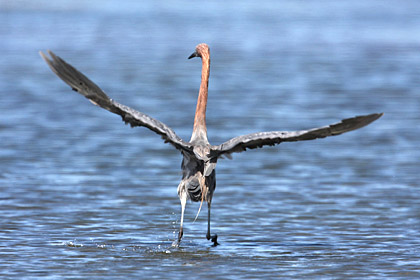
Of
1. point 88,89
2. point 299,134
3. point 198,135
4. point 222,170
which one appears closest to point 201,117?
point 198,135

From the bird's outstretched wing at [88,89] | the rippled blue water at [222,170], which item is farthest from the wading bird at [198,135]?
the rippled blue water at [222,170]

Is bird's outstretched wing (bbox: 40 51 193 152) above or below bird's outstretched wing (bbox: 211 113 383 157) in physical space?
above

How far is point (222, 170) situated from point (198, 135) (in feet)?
15.0

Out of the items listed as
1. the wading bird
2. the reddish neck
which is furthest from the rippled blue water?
the reddish neck

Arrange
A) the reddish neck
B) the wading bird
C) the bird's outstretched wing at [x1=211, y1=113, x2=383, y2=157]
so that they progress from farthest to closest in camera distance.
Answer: the reddish neck
the wading bird
the bird's outstretched wing at [x1=211, y1=113, x2=383, y2=157]

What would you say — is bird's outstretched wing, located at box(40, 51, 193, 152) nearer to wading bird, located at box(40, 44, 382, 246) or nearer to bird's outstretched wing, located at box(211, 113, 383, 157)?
wading bird, located at box(40, 44, 382, 246)

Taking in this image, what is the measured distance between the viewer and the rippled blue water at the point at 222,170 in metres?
10.8

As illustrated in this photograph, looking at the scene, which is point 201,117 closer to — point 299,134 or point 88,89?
point 88,89

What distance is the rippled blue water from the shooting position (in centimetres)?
1081

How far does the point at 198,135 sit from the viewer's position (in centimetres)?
1192

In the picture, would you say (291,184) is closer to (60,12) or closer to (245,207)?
(245,207)

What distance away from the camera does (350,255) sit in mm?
10953

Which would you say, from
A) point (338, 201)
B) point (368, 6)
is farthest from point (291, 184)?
point (368, 6)

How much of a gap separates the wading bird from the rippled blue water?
779 millimetres
